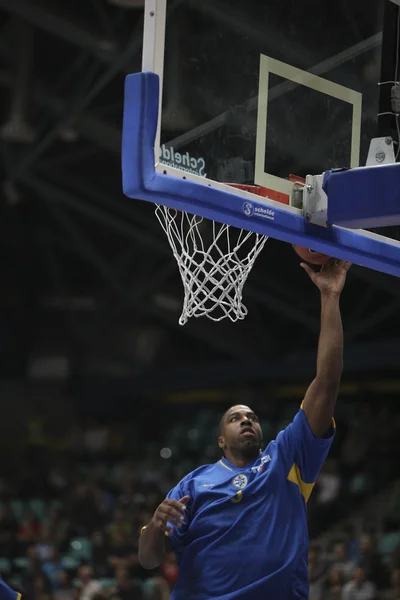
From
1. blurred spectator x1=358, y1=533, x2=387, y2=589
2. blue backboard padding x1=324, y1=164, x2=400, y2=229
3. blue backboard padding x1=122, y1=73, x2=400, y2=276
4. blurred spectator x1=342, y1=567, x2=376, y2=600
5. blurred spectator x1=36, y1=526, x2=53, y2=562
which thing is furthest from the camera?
blurred spectator x1=36, y1=526, x2=53, y2=562

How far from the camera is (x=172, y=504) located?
4.20 meters

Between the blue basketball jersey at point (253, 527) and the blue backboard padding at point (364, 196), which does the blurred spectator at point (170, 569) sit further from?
the blue backboard padding at point (364, 196)

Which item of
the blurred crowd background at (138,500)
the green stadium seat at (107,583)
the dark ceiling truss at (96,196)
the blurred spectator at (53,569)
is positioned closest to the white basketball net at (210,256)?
the blurred crowd background at (138,500)

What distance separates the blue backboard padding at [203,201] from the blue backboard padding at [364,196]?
7.3 inches

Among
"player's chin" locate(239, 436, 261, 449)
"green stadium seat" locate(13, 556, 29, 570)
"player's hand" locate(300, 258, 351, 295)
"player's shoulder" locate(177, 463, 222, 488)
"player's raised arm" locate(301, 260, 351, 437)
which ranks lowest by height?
"green stadium seat" locate(13, 556, 29, 570)

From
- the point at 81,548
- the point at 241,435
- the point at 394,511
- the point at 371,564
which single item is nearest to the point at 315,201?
the point at 241,435

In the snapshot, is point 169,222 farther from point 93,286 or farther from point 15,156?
point 93,286

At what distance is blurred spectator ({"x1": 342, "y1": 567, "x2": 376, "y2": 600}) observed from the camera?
367 inches

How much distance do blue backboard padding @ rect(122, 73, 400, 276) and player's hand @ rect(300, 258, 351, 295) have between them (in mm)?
120

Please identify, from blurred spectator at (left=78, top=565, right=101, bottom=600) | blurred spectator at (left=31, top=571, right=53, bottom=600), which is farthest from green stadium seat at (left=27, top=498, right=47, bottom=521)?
blurred spectator at (left=78, top=565, right=101, bottom=600)

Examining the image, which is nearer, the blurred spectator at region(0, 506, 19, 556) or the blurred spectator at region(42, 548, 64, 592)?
the blurred spectator at region(42, 548, 64, 592)

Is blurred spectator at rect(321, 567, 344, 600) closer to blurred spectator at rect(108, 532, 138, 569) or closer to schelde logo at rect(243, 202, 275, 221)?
blurred spectator at rect(108, 532, 138, 569)

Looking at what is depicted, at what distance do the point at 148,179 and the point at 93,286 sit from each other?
1356 cm

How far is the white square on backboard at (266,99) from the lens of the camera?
437cm
